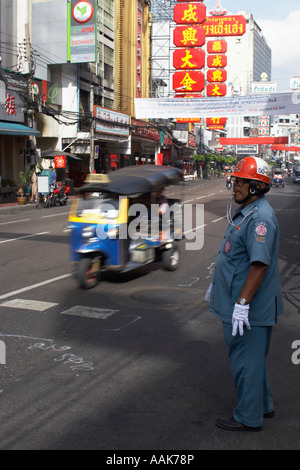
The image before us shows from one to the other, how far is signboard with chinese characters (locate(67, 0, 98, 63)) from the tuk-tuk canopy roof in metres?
22.4

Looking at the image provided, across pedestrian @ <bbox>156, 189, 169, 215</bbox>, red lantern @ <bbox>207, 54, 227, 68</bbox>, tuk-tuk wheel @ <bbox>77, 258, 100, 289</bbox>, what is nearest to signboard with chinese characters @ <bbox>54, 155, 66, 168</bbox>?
red lantern @ <bbox>207, 54, 227, 68</bbox>

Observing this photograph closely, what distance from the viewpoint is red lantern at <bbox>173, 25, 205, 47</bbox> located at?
1398 inches

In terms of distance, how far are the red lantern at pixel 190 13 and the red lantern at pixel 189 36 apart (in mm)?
533

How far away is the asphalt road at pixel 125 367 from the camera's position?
3.61m

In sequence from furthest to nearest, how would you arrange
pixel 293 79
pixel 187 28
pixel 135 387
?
pixel 293 79 < pixel 187 28 < pixel 135 387

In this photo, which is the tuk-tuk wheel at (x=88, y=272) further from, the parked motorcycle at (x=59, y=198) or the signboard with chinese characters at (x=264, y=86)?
the signboard with chinese characters at (x=264, y=86)

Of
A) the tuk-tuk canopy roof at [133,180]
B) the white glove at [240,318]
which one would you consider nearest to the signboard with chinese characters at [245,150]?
the tuk-tuk canopy roof at [133,180]

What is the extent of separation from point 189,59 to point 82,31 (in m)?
7.94

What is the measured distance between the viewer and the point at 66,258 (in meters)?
10.7

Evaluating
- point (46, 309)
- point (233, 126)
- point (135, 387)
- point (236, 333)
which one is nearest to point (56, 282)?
point (46, 309)

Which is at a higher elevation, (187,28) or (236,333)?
(187,28)

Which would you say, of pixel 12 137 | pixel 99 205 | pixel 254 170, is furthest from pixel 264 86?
pixel 254 170

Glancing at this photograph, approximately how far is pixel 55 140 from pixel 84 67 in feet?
19.2
